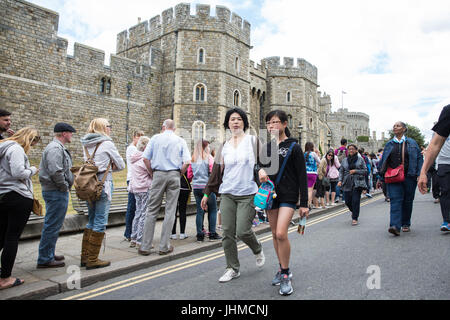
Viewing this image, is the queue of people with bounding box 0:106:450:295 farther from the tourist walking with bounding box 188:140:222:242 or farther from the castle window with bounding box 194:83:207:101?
the castle window with bounding box 194:83:207:101

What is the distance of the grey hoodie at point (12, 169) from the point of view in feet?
11.3

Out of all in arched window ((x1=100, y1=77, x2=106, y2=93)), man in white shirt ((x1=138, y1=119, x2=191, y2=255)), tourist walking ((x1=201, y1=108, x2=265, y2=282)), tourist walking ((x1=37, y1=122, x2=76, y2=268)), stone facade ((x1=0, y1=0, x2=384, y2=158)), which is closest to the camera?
tourist walking ((x1=201, y1=108, x2=265, y2=282))

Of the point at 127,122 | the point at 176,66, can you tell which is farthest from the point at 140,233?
the point at 176,66

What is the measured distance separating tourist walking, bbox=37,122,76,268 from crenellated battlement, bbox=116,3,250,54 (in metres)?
22.0

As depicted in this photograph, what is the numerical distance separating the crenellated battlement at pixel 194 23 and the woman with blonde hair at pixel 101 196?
21.7 metres

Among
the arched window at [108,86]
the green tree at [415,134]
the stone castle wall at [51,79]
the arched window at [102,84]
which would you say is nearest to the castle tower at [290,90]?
the stone castle wall at [51,79]

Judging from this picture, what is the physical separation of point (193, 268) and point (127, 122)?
20123 millimetres

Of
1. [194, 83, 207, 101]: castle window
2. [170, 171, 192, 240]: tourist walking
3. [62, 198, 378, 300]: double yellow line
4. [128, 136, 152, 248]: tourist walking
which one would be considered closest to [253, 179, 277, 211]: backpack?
[62, 198, 378, 300]: double yellow line

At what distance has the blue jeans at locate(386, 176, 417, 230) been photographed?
5598 mm

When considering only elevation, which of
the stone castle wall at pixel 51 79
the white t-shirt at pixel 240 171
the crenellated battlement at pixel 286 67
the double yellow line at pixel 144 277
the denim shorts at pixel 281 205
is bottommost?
the double yellow line at pixel 144 277

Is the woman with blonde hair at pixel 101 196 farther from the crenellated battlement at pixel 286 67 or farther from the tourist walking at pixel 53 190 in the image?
the crenellated battlement at pixel 286 67

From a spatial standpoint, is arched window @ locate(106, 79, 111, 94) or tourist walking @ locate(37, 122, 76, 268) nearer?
tourist walking @ locate(37, 122, 76, 268)

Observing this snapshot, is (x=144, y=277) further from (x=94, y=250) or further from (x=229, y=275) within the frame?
(x=229, y=275)
